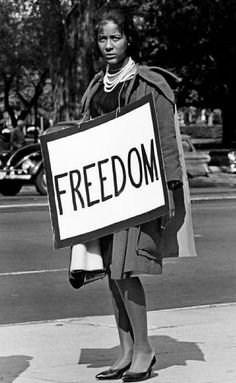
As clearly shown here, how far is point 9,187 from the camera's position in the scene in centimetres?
2330

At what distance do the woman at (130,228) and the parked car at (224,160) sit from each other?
25332 mm

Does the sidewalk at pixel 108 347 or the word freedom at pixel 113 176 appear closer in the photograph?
the word freedom at pixel 113 176

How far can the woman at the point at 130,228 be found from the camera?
5.54m

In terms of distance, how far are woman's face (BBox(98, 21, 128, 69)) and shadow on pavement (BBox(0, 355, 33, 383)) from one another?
181cm

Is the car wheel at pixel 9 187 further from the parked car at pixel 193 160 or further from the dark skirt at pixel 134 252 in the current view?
the dark skirt at pixel 134 252

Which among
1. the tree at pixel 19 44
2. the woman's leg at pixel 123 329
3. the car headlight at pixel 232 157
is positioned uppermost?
the tree at pixel 19 44

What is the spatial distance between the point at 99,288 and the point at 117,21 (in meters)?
4.58

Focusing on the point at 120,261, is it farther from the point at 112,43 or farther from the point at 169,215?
the point at 112,43

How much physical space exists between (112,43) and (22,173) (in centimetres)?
1676

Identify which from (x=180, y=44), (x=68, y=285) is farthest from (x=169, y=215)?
(x=180, y=44)

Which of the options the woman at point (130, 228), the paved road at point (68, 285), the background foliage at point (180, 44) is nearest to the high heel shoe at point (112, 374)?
the woman at point (130, 228)

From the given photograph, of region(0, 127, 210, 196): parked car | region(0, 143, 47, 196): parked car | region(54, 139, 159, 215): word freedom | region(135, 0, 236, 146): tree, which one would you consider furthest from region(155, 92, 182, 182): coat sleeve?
region(135, 0, 236, 146): tree

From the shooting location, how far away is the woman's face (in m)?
5.64

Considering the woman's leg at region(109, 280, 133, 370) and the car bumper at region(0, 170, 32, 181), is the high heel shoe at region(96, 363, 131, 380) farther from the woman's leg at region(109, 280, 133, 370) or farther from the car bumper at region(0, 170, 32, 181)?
the car bumper at region(0, 170, 32, 181)
